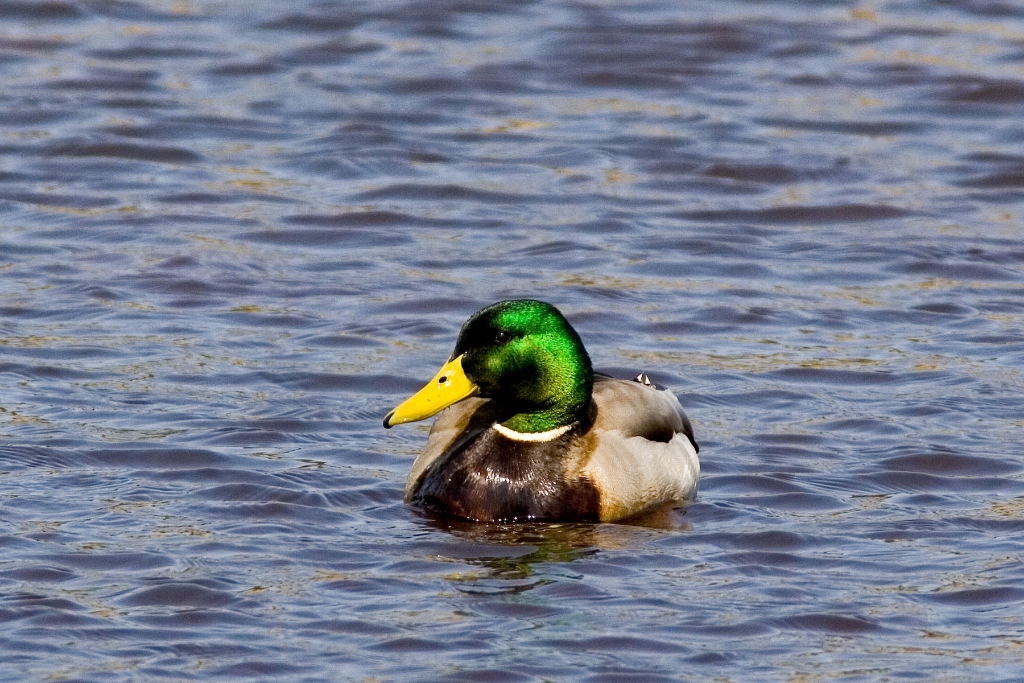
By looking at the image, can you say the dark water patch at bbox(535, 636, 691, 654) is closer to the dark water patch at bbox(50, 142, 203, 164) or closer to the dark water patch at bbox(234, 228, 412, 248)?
the dark water patch at bbox(234, 228, 412, 248)

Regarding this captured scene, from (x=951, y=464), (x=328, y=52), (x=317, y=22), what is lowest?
(x=951, y=464)

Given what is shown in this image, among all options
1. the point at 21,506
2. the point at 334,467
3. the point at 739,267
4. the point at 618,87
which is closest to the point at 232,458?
the point at 334,467

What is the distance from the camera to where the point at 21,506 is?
7.66m

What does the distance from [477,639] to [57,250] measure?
589 cm

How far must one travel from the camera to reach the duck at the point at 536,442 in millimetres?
7824

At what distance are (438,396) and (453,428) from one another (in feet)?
2.08

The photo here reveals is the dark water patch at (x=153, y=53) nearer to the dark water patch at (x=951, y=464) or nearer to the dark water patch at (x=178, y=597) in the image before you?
the dark water patch at (x=951, y=464)

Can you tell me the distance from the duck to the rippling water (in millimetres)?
168

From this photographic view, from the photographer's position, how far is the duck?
25.7 feet

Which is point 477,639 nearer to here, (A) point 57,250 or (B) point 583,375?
(B) point 583,375

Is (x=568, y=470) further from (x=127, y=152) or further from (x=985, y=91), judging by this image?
(x=985, y=91)

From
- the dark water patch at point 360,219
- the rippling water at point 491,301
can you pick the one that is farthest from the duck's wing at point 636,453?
the dark water patch at point 360,219

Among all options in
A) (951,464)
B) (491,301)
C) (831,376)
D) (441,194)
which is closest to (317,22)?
(441,194)

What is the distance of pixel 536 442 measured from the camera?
8039 millimetres
